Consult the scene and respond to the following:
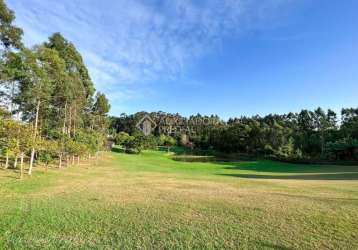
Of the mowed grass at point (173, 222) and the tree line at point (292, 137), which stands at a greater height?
the tree line at point (292, 137)

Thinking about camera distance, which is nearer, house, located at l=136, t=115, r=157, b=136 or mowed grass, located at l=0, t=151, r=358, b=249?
mowed grass, located at l=0, t=151, r=358, b=249

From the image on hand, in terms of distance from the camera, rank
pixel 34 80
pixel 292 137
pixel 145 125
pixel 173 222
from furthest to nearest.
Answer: pixel 145 125 → pixel 292 137 → pixel 34 80 → pixel 173 222

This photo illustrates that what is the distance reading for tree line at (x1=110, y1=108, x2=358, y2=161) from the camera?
159 feet

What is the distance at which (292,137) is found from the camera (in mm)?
55094

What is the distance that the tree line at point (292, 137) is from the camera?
159ft

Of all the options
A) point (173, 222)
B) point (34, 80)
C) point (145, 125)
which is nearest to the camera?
point (173, 222)

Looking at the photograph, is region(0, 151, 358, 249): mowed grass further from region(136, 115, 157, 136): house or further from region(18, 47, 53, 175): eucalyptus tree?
region(136, 115, 157, 136): house

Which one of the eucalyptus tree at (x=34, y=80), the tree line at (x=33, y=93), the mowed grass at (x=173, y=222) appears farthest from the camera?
the eucalyptus tree at (x=34, y=80)

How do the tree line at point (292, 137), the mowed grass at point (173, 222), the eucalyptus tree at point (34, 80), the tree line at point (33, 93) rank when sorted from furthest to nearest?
the tree line at point (292, 137), the eucalyptus tree at point (34, 80), the tree line at point (33, 93), the mowed grass at point (173, 222)

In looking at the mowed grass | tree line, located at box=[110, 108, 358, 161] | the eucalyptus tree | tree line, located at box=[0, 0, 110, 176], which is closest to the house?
tree line, located at box=[110, 108, 358, 161]

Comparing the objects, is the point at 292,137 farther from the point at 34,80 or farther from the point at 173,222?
the point at 173,222

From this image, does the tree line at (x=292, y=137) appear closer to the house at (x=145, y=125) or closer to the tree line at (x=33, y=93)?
the house at (x=145, y=125)

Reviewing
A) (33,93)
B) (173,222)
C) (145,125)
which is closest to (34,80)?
(33,93)

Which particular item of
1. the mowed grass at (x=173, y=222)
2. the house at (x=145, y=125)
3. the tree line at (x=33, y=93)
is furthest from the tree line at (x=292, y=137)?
the mowed grass at (x=173, y=222)
